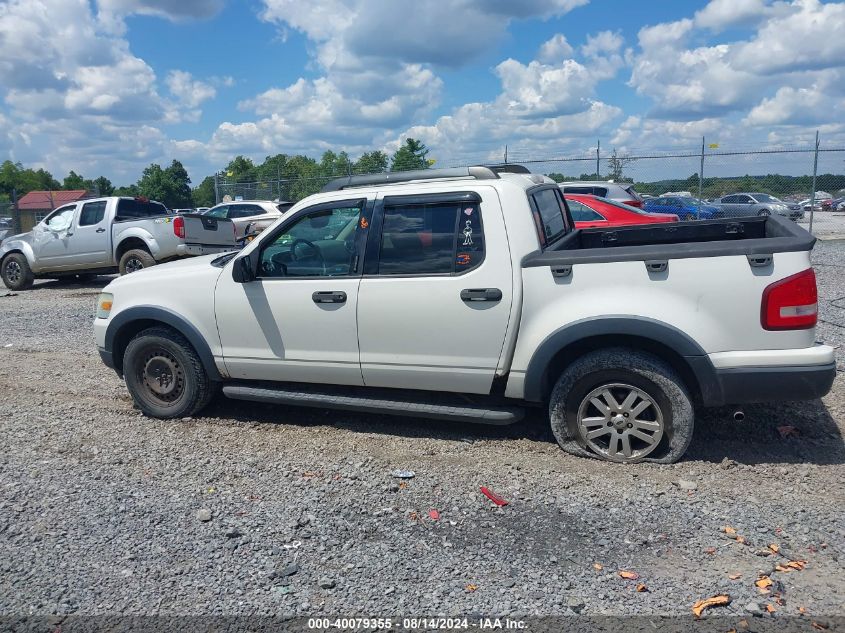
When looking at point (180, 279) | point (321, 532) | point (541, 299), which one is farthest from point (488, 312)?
point (180, 279)

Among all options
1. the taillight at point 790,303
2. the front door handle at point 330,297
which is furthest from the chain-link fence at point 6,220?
the taillight at point 790,303

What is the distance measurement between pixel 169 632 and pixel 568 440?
2.71m

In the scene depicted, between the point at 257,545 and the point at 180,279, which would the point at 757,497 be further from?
the point at 180,279

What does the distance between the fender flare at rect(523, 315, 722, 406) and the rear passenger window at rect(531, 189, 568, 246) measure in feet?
2.50

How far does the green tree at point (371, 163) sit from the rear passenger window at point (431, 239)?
62.2 feet

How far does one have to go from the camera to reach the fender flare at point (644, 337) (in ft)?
14.2

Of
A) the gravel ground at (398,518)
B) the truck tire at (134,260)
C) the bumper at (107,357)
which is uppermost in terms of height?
the truck tire at (134,260)

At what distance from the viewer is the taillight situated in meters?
4.12

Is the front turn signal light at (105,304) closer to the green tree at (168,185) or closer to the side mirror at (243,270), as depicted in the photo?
the side mirror at (243,270)

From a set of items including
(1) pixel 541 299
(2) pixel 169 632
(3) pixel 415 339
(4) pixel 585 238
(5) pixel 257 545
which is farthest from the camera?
(4) pixel 585 238

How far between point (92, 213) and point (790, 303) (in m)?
13.6

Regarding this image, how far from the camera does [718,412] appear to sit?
5500mm

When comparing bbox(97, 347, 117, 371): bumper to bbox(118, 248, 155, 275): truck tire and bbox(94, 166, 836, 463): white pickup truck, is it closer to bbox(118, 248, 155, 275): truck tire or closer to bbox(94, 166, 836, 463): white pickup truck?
bbox(94, 166, 836, 463): white pickup truck

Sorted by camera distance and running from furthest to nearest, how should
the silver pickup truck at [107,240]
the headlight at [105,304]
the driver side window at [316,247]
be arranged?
the silver pickup truck at [107,240]
the headlight at [105,304]
the driver side window at [316,247]
